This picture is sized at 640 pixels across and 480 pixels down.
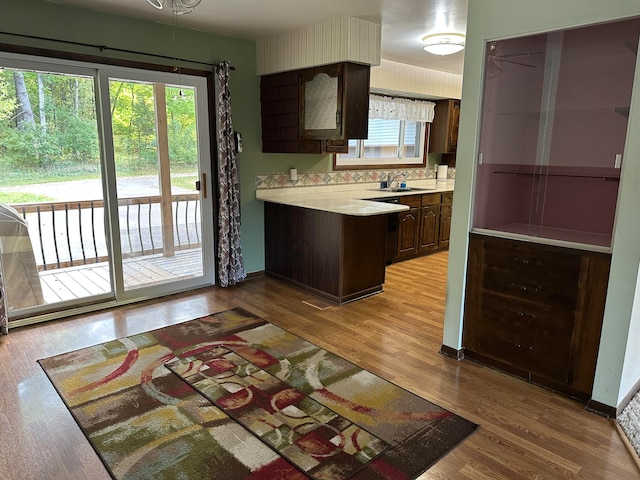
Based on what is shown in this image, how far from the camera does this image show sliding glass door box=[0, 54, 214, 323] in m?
3.51

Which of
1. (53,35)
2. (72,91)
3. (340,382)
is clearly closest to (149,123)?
(72,91)

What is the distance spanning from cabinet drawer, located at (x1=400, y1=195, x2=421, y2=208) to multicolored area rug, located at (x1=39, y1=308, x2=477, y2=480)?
2852 mm

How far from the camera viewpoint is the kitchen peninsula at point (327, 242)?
4141 millimetres

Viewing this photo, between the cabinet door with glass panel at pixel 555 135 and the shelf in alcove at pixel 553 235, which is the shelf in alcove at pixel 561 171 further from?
the shelf in alcove at pixel 553 235

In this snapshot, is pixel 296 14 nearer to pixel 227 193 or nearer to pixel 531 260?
pixel 227 193

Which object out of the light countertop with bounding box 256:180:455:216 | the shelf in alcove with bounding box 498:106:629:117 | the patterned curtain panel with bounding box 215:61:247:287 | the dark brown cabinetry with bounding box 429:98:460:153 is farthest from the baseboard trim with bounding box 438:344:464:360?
the dark brown cabinetry with bounding box 429:98:460:153

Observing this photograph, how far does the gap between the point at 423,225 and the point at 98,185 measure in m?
3.97

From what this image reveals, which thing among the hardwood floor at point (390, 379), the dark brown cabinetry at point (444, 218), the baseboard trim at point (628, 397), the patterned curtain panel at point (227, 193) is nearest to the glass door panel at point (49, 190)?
the hardwood floor at point (390, 379)

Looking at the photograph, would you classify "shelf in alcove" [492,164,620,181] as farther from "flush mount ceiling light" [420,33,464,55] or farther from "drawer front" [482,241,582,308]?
"flush mount ceiling light" [420,33,464,55]

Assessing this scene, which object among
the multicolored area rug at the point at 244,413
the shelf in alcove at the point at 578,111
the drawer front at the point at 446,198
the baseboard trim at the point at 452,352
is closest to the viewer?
the multicolored area rug at the point at 244,413

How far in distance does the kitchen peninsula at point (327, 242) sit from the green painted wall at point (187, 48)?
0.72 feet

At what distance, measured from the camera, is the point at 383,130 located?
20.9 ft

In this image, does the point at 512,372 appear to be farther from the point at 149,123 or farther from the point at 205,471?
the point at 149,123

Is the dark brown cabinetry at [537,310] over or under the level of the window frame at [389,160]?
under
